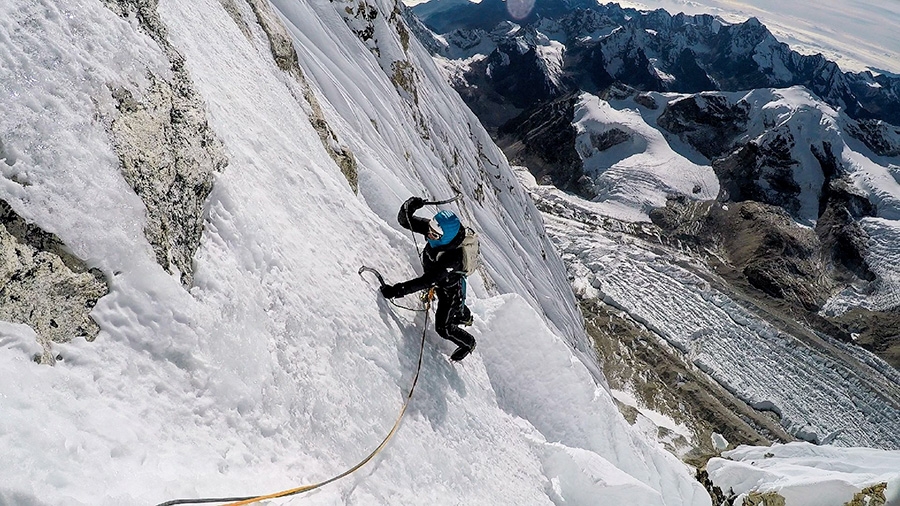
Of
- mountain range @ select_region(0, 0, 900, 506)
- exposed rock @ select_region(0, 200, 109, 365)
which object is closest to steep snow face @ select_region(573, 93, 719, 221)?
mountain range @ select_region(0, 0, 900, 506)

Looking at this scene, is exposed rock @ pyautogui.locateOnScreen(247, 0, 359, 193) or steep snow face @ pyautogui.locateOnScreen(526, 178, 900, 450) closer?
exposed rock @ pyautogui.locateOnScreen(247, 0, 359, 193)

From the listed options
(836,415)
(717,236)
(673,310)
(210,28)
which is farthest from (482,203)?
(717,236)

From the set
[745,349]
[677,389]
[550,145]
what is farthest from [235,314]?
[550,145]

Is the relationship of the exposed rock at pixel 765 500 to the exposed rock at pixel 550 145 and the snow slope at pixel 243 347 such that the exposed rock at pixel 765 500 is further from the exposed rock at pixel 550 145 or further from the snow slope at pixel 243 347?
the exposed rock at pixel 550 145

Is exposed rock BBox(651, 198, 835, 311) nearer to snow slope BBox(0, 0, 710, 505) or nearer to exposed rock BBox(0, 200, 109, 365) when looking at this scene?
snow slope BBox(0, 0, 710, 505)

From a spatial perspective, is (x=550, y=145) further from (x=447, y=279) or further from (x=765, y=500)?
(x=447, y=279)

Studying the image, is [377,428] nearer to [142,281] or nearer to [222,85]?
[142,281]
